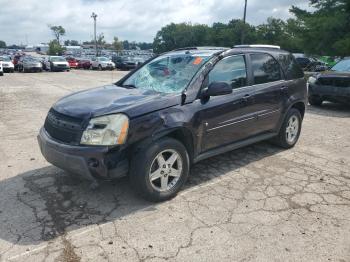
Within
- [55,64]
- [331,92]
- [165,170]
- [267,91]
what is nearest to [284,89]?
[267,91]

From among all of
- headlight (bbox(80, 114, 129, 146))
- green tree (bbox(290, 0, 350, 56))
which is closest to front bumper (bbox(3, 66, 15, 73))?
green tree (bbox(290, 0, 350, 56))

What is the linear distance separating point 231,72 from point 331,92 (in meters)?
6.44

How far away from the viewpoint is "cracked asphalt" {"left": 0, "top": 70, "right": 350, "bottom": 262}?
3100 millimetres

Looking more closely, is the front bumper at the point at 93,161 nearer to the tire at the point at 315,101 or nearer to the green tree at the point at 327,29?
the tire at the point at 315,101

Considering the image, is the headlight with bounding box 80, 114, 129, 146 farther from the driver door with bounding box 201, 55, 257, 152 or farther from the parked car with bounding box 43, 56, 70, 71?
the parked car with bounding box 43, 56, 70, 71

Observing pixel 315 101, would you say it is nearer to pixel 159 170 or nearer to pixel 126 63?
pixel 159 170

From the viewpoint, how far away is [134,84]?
499cm

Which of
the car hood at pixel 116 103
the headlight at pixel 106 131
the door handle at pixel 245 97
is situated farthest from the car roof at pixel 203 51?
the headlight at pixel 106 131

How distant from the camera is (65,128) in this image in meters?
3.86

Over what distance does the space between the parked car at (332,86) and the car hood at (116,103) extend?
24.2 ft

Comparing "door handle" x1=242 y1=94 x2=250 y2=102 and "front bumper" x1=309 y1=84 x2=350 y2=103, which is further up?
"door handle" x1=242 y1=94 x2=250 y2=102

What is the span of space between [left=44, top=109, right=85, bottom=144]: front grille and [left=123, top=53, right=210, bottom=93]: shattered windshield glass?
1191mm

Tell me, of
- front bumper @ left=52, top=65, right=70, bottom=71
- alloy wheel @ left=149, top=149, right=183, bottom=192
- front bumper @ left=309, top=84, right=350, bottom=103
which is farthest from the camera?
front bumper @ left=52, top=65, right=70, bottom=71

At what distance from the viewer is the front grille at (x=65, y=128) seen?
3.72 metres
